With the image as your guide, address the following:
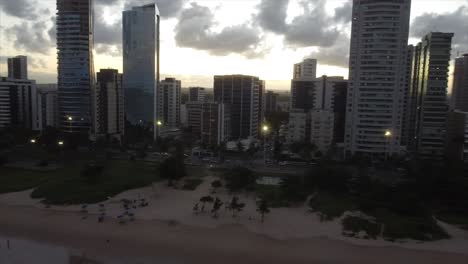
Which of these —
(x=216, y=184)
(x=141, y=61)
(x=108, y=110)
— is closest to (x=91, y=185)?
(x=216, y=184)

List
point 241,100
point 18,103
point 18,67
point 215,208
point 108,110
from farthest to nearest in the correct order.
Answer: point 18,67 < point 241,100 < point 18,103 < point 108,110 < point 215,208

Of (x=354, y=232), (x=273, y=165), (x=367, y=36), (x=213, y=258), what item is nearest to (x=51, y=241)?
(x=213, y=258)

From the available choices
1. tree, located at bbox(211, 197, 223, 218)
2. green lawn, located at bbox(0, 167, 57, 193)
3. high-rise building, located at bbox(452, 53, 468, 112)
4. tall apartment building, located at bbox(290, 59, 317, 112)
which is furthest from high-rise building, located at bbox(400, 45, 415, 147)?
green lawn, located at bbox(0, 167, 57, 193)

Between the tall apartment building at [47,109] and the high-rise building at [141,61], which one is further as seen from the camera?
the high-rise building at [141,61]

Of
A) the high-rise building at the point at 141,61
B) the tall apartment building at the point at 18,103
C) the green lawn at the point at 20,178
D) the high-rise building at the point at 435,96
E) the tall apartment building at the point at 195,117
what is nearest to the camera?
the green lawn at the point at 20,178

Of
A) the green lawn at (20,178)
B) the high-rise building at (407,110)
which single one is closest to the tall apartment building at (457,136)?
the high-rise building at (407,110)

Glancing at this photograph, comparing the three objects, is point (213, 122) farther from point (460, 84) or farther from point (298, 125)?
point (460, 84)

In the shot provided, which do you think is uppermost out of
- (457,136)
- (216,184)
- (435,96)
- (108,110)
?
(435,96)

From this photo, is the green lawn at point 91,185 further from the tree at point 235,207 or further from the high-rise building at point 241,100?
the high-rise building at point 241,100
